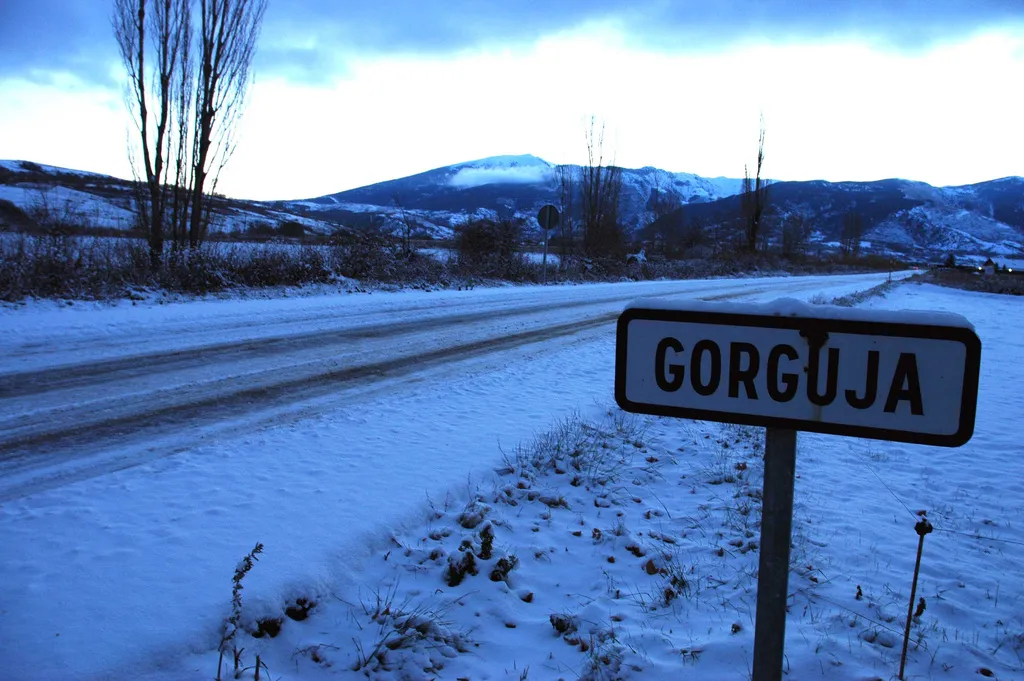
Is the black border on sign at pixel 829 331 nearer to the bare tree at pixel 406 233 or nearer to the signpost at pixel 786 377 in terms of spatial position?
the signpost at pixel 786 377

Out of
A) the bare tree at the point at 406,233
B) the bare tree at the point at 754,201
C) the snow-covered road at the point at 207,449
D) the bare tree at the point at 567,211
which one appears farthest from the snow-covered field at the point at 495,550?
the bare tree at the point at 754,201

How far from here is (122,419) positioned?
5.27m

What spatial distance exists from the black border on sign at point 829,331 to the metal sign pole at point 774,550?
65 millimetres

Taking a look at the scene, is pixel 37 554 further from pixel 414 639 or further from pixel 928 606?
pixel 928 606

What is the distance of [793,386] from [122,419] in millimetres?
5584

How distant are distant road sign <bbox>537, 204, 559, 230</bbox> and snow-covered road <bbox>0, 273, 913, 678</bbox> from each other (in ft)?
43.2

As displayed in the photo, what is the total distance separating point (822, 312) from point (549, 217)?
72.7ft

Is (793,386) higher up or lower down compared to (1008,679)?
higher up

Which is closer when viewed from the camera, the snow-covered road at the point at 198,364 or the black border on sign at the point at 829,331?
the black border on sign at the point at 829,331

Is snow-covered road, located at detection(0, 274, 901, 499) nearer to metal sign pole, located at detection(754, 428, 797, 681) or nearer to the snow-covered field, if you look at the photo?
the snow-covered field

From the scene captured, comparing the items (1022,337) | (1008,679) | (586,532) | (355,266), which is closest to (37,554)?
(586,532)

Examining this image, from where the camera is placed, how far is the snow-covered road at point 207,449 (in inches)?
112

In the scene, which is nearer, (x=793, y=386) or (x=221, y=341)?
(x=793, y=386)

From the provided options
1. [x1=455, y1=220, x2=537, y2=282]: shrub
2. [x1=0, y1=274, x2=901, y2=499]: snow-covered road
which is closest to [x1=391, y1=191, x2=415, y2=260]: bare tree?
[x1=455, y1=220, x2=537, y2=282]: shrub
